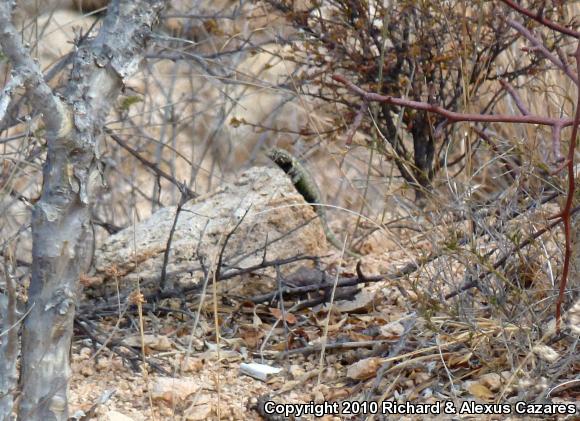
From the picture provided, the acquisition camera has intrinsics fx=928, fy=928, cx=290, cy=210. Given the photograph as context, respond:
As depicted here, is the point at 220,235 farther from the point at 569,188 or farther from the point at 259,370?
the point at 569,188

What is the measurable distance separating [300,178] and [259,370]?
1.04 m

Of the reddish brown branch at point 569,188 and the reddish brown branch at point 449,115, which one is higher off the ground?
the reddish brown branch at point 449,115

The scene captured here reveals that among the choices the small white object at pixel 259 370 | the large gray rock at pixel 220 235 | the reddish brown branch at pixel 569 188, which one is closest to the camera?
the reddish brown branch at pixel 569 188

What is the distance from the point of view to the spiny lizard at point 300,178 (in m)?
3.14

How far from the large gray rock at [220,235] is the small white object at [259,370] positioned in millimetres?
492

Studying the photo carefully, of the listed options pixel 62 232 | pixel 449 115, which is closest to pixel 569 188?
pixel 449 115

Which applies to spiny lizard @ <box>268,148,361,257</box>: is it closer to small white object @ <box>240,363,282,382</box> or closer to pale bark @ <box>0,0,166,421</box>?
small white object @ <box>240,363,282,382</box>

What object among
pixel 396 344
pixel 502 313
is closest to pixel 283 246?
pixel 396 344

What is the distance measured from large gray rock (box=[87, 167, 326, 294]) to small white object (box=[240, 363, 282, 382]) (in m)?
0.49

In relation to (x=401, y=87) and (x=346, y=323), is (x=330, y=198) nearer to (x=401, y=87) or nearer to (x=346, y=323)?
(x=401, y=87)

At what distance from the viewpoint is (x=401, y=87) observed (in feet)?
11.6

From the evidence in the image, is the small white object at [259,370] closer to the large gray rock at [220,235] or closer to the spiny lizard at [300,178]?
the large gray rock at [220,235]

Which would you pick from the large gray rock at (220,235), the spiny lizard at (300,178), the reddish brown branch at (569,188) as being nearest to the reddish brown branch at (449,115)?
the reddish brown branch at (569,188)

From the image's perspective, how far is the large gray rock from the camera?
9.38 ft
